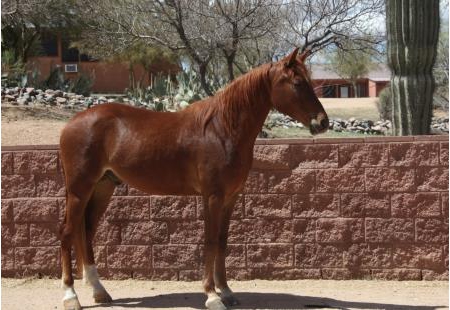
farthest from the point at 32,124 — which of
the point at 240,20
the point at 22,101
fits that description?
the point at 240,20

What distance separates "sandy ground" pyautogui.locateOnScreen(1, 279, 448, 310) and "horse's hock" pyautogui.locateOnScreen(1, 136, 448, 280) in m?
0.14

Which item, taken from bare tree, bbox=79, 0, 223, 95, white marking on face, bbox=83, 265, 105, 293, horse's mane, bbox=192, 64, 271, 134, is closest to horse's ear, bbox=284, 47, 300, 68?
horse's mane, bbox=192, 64, 271, 134

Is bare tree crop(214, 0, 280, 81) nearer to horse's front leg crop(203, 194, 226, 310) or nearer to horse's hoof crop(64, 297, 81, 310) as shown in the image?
horse's front leg crop(203, 194, 226, 310)

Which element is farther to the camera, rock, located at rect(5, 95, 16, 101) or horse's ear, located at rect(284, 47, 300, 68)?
rock, located at rect(5, 95, 16, 101)

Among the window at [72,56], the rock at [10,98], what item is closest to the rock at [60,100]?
the rock at [10,98]

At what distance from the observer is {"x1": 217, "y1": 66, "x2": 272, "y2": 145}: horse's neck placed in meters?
6.21

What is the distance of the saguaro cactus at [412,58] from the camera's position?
8.26 metres

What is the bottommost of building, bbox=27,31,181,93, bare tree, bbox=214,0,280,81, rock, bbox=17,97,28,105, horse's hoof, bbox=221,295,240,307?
horse's hoof, bbox=221,295,240,307

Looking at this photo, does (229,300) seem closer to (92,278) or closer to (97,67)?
(92,278)

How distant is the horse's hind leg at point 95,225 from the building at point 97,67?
29026mm

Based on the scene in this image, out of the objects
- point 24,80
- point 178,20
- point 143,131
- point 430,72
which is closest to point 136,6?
point 178,20

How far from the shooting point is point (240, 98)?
248 inches

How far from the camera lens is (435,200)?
741cm

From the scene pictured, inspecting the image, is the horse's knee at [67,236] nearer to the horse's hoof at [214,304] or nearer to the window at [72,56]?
the horse's hoof at [214,304]
